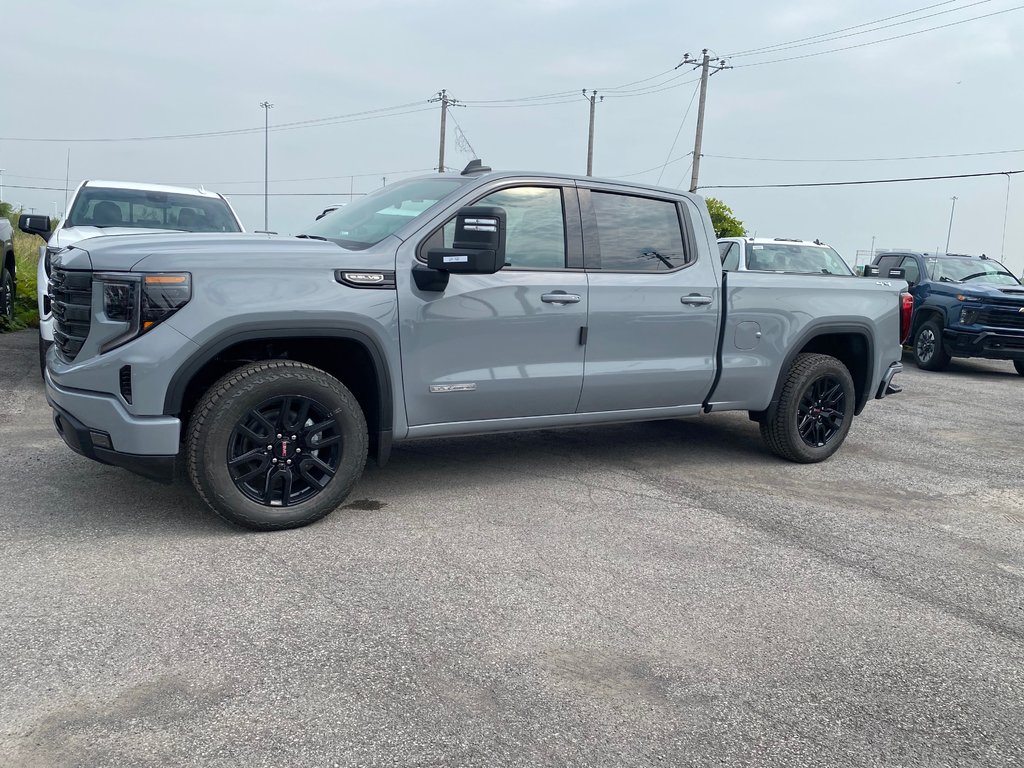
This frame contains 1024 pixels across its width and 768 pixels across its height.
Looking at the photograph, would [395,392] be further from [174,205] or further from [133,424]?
[174,205]

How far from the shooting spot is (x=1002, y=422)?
8.80m

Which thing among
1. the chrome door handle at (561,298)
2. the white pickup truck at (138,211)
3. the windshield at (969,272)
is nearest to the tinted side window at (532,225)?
the chrome door handle at (561,298)

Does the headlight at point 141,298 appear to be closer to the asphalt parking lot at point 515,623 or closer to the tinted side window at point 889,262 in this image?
the asphalt parking lot at point 515,623

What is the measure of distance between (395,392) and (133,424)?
126 centimetres

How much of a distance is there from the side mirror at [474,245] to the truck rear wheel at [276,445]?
0.81m

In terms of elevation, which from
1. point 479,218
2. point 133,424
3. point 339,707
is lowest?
point 339,707

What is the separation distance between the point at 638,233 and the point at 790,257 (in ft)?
22.2

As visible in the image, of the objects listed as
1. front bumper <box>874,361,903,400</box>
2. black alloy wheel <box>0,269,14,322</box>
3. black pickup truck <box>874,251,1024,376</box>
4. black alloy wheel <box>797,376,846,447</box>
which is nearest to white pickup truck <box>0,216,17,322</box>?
black alloy wheel <box>0,269,14,322</box>

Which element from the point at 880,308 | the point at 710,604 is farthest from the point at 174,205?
the point at 710,604

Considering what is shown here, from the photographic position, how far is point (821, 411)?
6.47 m

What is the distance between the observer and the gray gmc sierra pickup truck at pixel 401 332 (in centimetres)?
406

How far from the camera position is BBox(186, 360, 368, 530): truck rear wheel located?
4152mm

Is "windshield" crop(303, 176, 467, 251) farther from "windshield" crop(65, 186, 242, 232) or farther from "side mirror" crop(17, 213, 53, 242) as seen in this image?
"side mirror" crop(17, 213, 53, 242)

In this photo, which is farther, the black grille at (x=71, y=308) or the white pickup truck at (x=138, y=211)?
the white pickup truck at (x=138, y=211)
